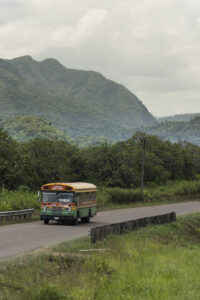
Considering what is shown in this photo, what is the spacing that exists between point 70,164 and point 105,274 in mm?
59823

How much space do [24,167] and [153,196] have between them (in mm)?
23379

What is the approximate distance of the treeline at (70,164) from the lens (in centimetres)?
5431

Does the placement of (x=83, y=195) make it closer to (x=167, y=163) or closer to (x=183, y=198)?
(x=183, y=198)

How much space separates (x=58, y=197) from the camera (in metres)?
30.6

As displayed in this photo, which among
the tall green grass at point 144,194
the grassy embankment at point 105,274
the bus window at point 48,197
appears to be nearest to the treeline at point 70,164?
the tall green grass at point 144,194

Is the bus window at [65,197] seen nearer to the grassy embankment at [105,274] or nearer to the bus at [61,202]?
the bus at [61,202]

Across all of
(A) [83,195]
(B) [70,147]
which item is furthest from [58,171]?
(A) [83,195]

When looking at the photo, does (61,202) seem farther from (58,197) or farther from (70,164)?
(70,164)

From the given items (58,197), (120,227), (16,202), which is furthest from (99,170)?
(120,227)

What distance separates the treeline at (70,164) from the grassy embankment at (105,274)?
116 feet

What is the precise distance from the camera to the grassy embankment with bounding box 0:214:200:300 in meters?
10.2

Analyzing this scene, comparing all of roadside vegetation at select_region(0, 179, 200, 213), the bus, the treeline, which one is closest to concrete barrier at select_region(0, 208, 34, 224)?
roadside vegetation at select_region(0, 179, 200, 213)

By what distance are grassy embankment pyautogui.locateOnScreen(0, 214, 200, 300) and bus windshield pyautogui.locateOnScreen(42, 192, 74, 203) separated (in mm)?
12276

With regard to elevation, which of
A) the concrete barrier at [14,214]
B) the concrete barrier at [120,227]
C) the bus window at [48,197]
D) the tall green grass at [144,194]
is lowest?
the tall green grass at [144,194]
